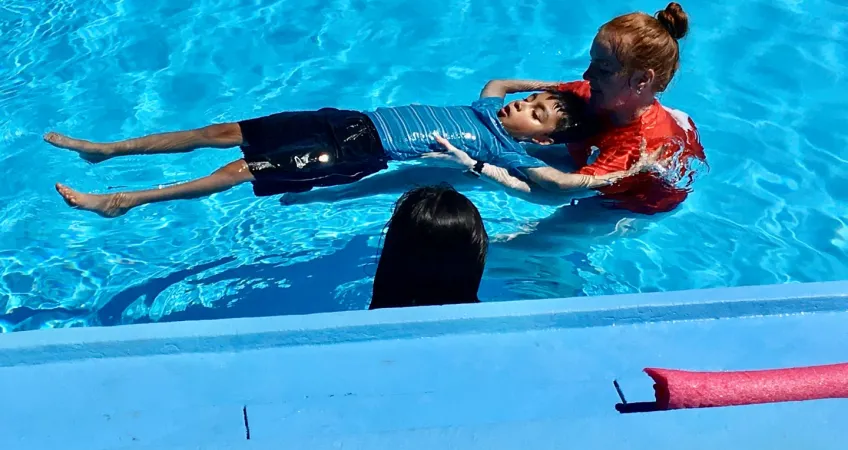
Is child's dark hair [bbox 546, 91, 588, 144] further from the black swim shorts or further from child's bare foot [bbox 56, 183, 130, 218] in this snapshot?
child's bare foot [bbox 56, 183, 130, 218]

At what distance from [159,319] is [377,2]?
3.65m

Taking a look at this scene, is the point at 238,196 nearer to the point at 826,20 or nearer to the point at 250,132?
the point at 250,132

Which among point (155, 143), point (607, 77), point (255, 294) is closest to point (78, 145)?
point (155, 143)

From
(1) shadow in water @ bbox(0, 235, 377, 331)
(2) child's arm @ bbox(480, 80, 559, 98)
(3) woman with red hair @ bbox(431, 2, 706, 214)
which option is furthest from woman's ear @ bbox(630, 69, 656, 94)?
(1) shadow in water @ bbox(0, 235, 377, 331)

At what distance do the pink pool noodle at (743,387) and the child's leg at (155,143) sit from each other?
279 cm

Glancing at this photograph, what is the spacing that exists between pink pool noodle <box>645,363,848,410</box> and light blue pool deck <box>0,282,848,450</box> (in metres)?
0.08

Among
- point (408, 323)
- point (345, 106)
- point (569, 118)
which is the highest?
point (569, 118)

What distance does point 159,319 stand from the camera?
454 cm

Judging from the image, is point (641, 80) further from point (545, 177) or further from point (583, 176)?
point (545, 177)

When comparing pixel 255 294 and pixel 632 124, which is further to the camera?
pixel 255 294

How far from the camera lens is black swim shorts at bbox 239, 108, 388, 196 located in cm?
434

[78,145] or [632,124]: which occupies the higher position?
[632,124]

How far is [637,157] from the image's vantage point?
168 inches

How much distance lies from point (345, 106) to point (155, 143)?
1.92 meters
